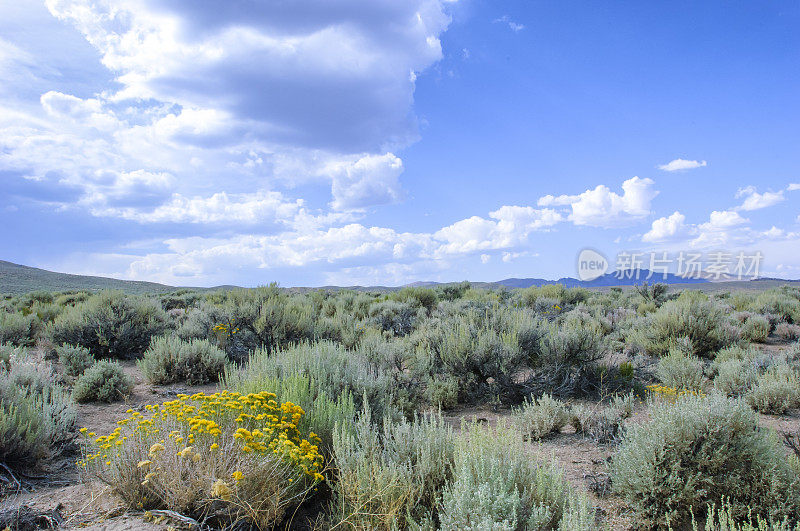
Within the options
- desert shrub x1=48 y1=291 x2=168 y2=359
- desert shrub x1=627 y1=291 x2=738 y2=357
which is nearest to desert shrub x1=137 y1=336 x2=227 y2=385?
desert shrub x1=48 y1=291 x2=168 y2=359

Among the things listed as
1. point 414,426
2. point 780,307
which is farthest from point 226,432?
point 780,307

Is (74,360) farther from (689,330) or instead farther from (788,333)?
(788,333)

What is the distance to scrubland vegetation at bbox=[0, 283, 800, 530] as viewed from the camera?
3262 mm

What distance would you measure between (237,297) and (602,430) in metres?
9.56

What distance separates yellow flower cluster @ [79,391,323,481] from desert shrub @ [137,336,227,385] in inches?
169

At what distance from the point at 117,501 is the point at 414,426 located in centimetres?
239

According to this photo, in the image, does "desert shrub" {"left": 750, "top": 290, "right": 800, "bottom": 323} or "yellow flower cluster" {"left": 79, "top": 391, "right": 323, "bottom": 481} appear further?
"desert shrub" {"left": 750, "top": 290, "right": 800, "bottom": 323}

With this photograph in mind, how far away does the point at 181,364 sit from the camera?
27.0ft

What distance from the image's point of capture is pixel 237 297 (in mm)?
12023

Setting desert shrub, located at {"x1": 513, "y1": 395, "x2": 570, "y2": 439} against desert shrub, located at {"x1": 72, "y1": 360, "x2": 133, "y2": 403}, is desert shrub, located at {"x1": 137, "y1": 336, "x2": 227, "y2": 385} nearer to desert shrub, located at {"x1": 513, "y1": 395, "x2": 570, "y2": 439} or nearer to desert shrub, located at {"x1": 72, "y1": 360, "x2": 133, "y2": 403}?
desert shrub, located at {"x1": 72, "y1": 360, "x2": 133, "y2": 403}

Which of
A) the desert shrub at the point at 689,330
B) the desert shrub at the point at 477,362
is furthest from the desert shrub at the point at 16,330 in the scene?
the desert shrub at the point at 689,330

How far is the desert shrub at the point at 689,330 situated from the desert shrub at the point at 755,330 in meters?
1.84

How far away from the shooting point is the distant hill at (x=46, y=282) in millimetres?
46172

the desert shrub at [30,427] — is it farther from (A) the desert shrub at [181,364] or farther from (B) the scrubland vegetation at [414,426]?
(A) the desert shrub at [181,364]
